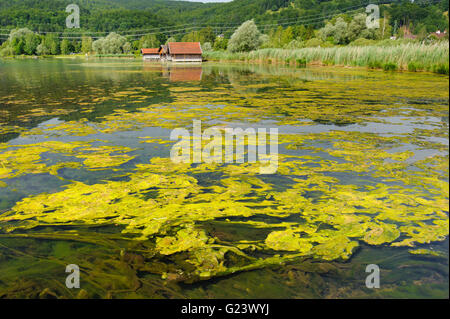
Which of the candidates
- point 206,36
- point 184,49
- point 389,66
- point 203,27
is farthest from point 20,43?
point 389,66

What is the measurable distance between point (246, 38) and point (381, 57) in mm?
31770

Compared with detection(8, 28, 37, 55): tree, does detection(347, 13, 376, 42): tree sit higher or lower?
lower

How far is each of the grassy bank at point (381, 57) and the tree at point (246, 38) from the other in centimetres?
1525

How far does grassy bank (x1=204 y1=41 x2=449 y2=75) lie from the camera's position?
43.2 feet

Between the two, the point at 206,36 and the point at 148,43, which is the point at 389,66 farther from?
the point at 148,43

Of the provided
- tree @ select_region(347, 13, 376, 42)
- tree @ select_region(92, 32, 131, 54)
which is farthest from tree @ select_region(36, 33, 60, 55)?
tree @ select_region(347, 13, 376, 42)

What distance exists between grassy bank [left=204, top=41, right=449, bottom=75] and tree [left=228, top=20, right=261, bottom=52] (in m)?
15.2

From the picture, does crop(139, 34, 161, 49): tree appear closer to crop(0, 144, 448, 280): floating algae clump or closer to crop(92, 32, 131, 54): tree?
crop(92, 32, 131, 54): tree

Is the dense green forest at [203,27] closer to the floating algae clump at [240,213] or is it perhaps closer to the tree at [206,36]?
the tree at [206,36]

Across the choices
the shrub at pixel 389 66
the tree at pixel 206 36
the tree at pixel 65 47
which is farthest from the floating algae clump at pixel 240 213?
the tree at pixel 65 47

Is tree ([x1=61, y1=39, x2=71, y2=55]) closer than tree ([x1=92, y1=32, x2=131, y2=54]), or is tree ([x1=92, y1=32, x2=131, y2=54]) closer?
tree ([x1=92, y1=32, x2=131, y2=54])

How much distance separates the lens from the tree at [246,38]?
4578cm

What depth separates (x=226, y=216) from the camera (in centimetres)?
296

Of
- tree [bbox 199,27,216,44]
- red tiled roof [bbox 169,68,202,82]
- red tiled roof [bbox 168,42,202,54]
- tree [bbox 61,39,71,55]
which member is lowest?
red tiled roof [bbox 169,68,202,82]
